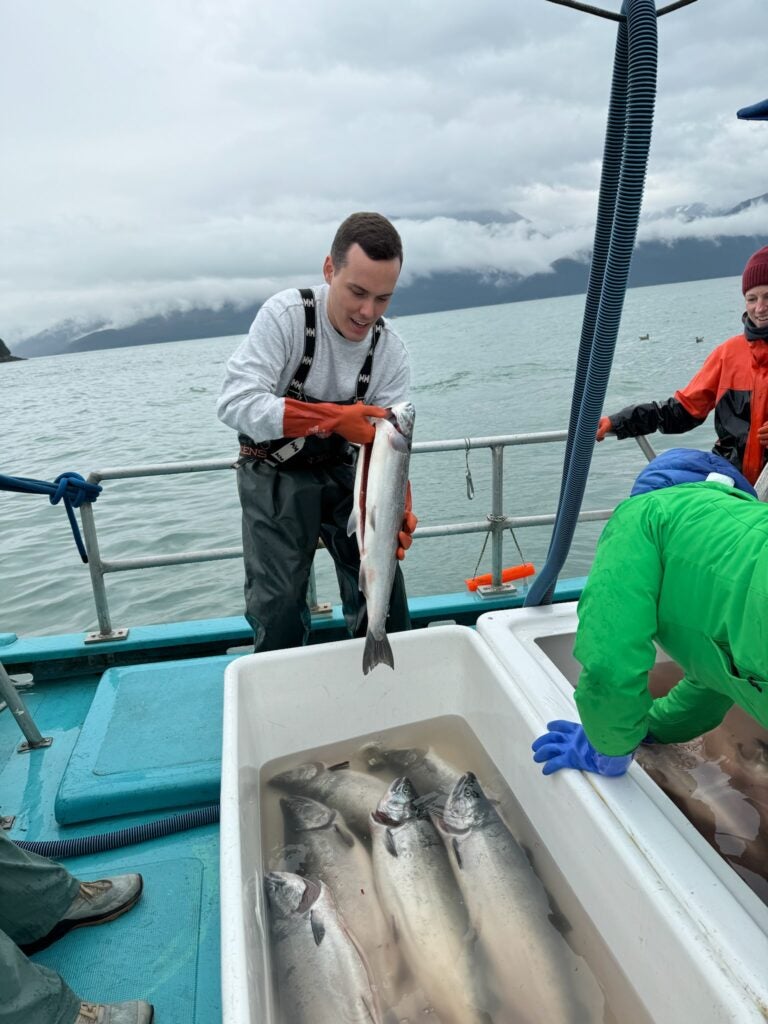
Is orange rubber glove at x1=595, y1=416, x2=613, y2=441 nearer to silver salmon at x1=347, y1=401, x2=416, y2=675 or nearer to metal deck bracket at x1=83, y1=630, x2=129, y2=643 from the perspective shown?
silver salmon at x1=347, y1=401, x2=416, y2=675

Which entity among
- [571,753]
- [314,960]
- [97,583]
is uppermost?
[571,753]

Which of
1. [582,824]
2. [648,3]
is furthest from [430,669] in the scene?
[648,3]

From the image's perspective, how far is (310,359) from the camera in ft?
10.7

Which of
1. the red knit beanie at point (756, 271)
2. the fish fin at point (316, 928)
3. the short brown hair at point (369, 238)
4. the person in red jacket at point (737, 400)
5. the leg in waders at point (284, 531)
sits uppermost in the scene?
the short brown hair at point (369, 238)

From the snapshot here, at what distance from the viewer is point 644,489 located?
2.09 m

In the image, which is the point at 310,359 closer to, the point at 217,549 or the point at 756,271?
the point at 217,549

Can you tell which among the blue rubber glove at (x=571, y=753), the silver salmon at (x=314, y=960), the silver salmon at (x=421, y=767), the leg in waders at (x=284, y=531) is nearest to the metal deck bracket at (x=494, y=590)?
the leg in waders at (x=284, y=531)

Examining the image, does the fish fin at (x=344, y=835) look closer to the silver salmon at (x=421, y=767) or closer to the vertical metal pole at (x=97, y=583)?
the silver salmon at (x=421, y=767)

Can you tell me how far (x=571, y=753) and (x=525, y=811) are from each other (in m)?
0.53

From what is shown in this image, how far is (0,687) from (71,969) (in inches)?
52.1

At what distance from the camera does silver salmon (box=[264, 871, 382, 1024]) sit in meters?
2.00

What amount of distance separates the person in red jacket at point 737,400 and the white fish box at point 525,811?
5.50ft

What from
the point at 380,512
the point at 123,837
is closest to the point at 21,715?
the point at 123,837

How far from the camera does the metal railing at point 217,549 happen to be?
4012 mm
